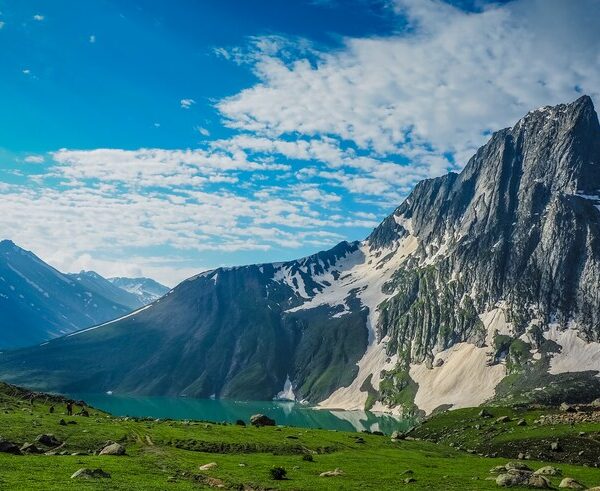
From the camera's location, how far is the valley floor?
39688mm

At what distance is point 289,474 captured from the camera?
46.7m

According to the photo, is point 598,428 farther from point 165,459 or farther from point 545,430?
point 165,459

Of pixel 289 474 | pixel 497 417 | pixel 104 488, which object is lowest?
pixel 497 417

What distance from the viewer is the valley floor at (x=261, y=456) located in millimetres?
39688

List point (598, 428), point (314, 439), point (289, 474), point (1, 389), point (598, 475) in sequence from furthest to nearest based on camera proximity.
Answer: point (1, 389) → point (598, 428) → point (314, 439) → point (598, 475) → point (289, 474)

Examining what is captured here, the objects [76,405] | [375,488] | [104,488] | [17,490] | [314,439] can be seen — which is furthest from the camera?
[76,405]

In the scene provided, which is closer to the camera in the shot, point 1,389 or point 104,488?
point 104,488

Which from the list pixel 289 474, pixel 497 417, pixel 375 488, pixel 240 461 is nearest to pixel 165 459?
pixel 240 461

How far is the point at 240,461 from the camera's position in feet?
172

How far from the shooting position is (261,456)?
5809 cm

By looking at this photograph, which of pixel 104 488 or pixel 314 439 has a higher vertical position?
pixel 104 488

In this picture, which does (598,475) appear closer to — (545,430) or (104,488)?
(545,430)

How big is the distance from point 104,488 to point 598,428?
256ft

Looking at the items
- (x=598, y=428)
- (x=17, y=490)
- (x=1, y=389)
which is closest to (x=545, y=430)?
(x=598, y=428)
